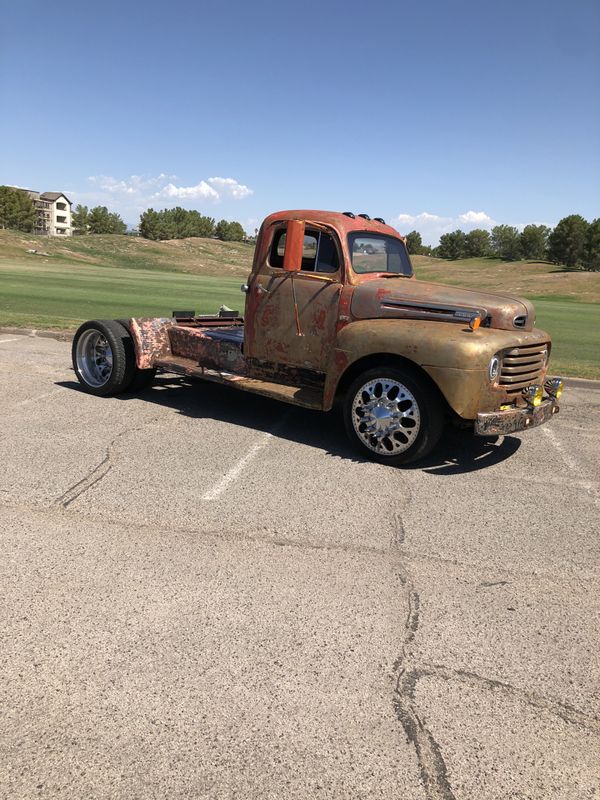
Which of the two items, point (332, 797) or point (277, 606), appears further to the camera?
point (277, 606)

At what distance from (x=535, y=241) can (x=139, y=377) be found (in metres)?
117

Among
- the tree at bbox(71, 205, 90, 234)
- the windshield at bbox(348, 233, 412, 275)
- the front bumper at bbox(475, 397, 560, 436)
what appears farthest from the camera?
the tree at bbox(71, 205, 90, 234)

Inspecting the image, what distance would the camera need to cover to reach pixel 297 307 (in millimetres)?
6344

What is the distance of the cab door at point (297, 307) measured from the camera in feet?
20.3

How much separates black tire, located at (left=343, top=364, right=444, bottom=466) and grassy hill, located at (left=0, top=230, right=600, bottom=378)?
5.75 meters

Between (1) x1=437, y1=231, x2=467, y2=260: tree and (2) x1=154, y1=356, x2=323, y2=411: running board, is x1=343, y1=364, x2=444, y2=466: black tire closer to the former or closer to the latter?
(2) x1=154, y1=356, x2=323, y2=411: running board

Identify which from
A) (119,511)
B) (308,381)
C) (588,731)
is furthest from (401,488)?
(588,731)

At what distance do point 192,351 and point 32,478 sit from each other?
2.89 metres

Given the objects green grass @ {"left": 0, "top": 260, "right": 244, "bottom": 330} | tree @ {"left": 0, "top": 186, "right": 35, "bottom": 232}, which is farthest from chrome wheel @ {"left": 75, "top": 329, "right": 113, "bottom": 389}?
tree @ {"left": 0, "top": 186, "right": 35, "bottom": 232}

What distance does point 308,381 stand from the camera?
649 centimetres

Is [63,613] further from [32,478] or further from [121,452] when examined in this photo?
[121,452]

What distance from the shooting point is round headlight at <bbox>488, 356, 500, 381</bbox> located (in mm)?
5279

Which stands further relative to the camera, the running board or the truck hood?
the running board

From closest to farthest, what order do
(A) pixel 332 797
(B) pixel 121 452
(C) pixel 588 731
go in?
(A) pixel 332 797 < (C) pixel 588 731 < (B) pixel 121 452
